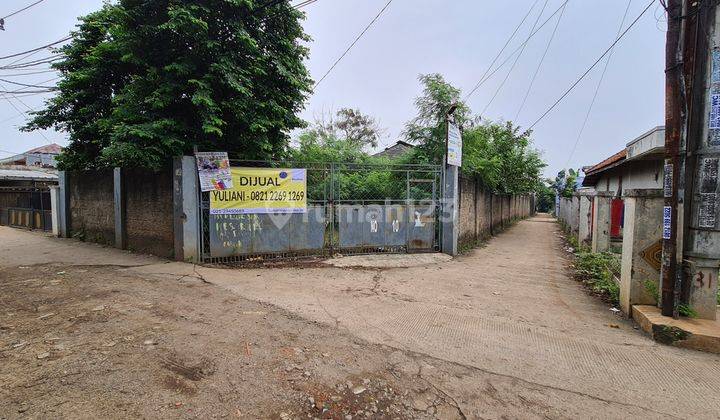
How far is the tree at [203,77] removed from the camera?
672 cm

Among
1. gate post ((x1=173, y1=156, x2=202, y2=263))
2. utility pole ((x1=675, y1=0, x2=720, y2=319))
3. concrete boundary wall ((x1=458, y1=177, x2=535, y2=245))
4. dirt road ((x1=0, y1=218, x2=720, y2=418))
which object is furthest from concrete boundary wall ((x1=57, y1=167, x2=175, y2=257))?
utility pole ((x1=675, y1=0, x2=720, y2=319))

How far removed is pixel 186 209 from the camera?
712 cm

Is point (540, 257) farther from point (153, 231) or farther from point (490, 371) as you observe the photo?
point (153, 231)

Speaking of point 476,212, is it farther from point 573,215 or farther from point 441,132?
point 573,215

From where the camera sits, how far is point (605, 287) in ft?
19.6

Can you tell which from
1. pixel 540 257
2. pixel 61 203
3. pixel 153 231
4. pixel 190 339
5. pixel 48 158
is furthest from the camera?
pixel 48 158

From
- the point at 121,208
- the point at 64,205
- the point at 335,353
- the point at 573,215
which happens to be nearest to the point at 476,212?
the point at 573,215

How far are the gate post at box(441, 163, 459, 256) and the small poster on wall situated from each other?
16.9 ft

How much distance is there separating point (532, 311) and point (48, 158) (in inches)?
1775

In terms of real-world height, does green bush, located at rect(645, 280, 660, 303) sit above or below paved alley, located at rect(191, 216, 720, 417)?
above

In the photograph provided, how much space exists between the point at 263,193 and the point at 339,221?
182 cm

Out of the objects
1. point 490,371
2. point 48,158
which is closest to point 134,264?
point 490,371

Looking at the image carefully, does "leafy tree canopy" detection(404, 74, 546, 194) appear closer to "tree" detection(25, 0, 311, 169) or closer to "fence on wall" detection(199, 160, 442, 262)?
"fence on wall" detection(199, 160, 442, 262)

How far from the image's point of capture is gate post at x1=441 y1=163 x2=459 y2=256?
866 centimetres
